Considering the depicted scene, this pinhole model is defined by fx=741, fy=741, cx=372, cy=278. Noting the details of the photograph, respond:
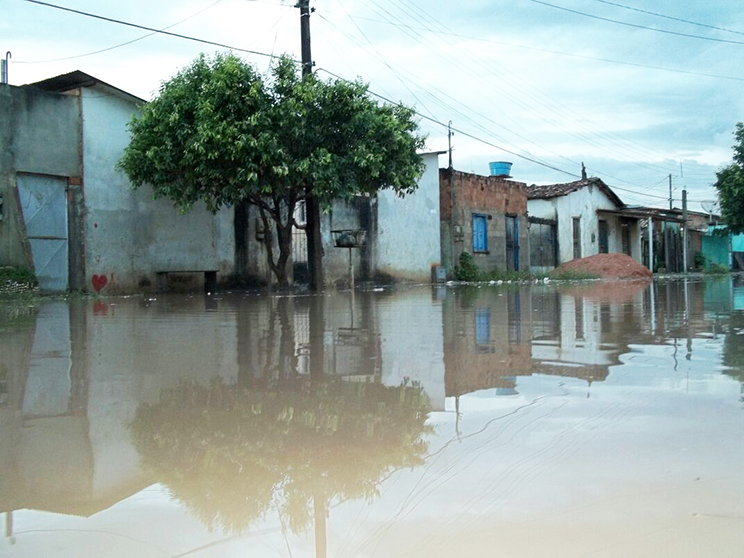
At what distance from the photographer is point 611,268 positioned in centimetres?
2747

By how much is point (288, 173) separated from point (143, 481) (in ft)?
45.1

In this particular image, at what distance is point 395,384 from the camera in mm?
4188

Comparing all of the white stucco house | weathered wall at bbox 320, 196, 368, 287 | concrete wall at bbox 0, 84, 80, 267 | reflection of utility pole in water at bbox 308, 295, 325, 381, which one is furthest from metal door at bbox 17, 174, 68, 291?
the white stucco house

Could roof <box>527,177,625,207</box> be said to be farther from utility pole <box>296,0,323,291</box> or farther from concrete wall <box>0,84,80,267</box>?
concrete wall <box>0,84,80,267</box>

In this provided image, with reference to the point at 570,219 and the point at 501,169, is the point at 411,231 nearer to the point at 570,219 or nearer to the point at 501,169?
the point at 501,169

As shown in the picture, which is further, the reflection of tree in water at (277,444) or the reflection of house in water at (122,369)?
the reflection of house in water at (122,369)

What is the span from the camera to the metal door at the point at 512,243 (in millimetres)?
29875

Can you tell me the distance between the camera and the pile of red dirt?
88.9ft

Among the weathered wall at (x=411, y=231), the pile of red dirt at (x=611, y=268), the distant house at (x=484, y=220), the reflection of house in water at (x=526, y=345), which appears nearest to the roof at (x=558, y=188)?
the distant house at (x=484, y=220)

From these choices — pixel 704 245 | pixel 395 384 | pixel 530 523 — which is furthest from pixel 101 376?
pixel 704 245

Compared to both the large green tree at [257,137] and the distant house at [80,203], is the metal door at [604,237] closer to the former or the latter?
the large green tree at [257,137]

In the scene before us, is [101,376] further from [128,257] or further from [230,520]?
[128,257]

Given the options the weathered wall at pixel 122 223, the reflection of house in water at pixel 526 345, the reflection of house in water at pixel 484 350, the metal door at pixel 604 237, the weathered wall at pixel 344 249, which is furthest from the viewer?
the metal door at pixel 604 237

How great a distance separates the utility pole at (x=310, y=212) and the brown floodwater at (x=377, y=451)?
12.4 m
